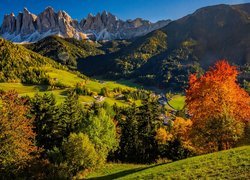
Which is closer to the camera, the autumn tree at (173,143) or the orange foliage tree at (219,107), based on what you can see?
the orange foliage tree at (219,107)

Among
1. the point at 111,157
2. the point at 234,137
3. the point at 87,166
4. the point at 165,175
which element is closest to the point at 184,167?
the point at 165,175

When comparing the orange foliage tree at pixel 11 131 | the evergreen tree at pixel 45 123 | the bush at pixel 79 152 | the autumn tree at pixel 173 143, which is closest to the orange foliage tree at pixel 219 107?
the bush at pixel 79 152

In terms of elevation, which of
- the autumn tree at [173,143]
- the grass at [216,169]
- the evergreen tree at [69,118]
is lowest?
the autumn tree at [173,143]

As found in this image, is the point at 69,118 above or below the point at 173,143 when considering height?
above

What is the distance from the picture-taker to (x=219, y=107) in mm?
48250

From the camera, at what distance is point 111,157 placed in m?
90.7

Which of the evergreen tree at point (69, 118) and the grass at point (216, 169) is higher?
the evergreen tree at point (69, 118)

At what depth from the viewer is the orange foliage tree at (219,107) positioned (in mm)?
47969

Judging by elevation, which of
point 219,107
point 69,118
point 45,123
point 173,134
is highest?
point 219,107

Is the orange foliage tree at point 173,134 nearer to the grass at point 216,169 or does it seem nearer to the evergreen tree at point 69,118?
the evergreen tree at point 69,118

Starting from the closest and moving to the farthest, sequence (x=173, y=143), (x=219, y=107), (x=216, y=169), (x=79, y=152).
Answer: (x=216, y=169), (x=219, y=107), (x=79, y=152), (x=173, y=143)

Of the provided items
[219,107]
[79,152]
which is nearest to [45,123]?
[79,152]

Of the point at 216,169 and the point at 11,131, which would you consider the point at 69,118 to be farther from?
the point at 216,169

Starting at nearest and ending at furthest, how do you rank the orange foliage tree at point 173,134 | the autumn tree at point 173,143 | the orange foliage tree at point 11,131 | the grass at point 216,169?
the grass at point 216,169 → the orange foliage tree at point 11,131 → the orange foliage tree at point 173,134 → the autumn tree at point 173,143
